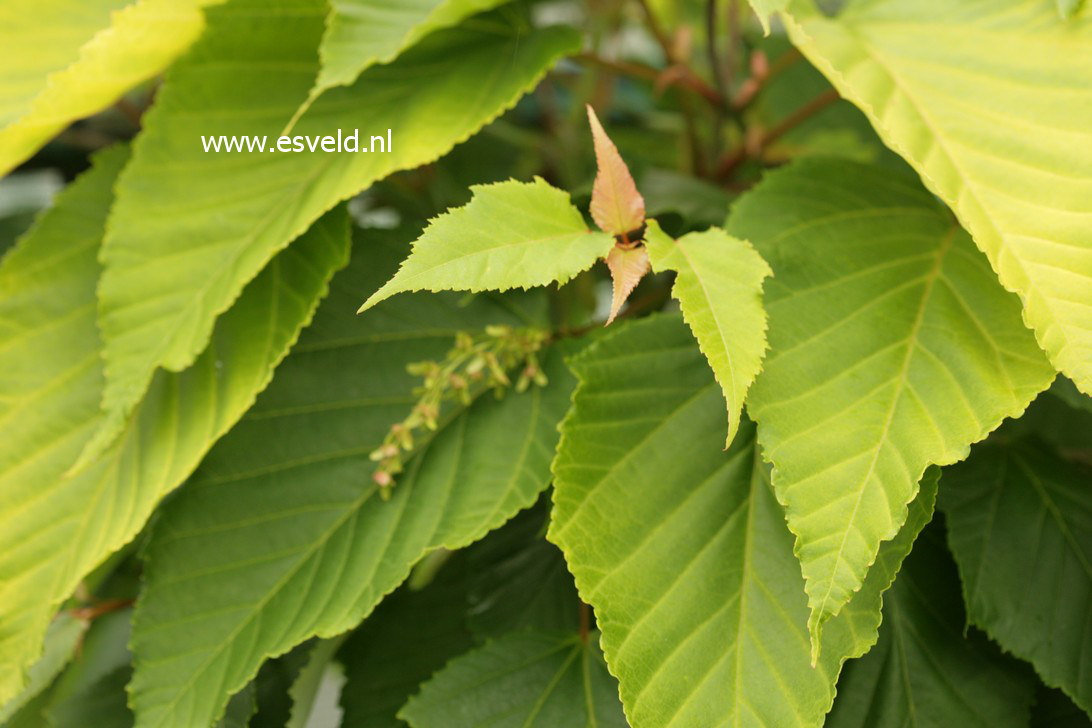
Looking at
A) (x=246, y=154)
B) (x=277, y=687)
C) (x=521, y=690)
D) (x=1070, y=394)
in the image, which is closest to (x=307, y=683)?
(x=277, y=687)

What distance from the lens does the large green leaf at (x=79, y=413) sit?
333 mm

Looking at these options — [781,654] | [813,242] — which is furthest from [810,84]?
[781,654]

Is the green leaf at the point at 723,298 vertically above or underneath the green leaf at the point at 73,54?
underneath

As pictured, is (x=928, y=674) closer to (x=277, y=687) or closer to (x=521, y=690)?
(x=521, y=690)

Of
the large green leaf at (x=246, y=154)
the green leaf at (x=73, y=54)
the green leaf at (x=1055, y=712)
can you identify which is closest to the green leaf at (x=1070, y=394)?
the green leaf at (x=1055, y=712)

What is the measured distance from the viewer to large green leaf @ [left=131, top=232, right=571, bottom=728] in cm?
33

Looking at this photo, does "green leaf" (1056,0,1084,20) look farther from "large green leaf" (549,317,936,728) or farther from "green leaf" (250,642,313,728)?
"green leaf" (250,642,313,728)

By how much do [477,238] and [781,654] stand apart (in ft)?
0.50

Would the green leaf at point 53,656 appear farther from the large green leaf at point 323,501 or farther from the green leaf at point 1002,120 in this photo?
the green leaf at point 1002,120

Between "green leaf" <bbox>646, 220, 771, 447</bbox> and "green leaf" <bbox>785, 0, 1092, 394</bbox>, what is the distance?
0.06 meters

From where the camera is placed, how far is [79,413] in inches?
14.2

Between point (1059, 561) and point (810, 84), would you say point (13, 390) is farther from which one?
point (810, 84)

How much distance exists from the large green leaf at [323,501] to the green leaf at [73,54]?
0.11 m

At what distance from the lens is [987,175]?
0.28m
